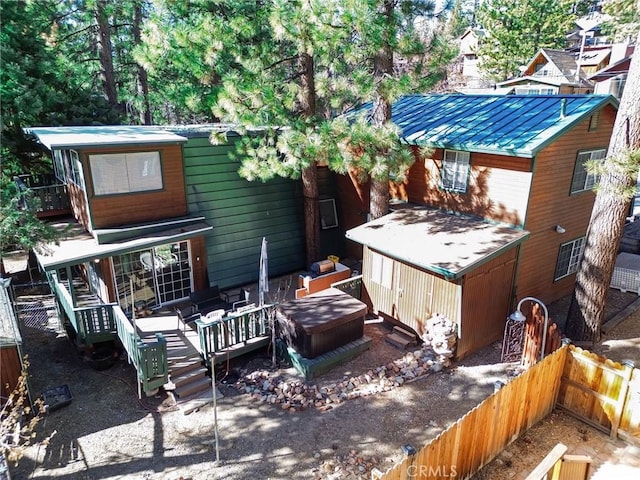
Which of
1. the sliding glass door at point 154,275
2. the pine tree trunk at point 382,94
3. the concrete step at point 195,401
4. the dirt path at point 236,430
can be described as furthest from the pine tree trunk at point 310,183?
the concrete step at point 195,401

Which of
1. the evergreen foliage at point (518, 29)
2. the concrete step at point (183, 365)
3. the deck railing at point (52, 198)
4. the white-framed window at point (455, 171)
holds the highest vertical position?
the evergreen foliage at point (518, 29)

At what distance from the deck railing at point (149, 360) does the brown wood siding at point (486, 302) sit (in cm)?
621

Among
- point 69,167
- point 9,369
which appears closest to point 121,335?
point 9,369

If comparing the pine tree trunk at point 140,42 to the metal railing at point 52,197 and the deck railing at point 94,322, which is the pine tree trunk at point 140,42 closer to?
the metal railing at point 52,197

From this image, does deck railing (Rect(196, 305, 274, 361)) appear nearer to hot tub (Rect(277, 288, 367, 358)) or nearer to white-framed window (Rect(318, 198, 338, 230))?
hot tub (Rect(277, 288, 367, 358))

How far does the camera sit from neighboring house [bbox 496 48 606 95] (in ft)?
95.4

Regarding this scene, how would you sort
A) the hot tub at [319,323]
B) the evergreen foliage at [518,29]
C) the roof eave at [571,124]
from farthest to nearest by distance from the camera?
the evergreen foliage at [518,29]
the roof eave at [571,124]
the hot tub at [319,323]

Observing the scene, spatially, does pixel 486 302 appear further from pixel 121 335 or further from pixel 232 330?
pixel 121 335

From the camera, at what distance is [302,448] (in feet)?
23.5

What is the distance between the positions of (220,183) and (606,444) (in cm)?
1019

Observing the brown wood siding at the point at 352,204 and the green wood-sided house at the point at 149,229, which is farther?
the brown wood siding at the point at 352,204

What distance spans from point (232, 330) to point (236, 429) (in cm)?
222

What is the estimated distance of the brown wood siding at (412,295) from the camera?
9.66 metres

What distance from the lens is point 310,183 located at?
41.6 ft
